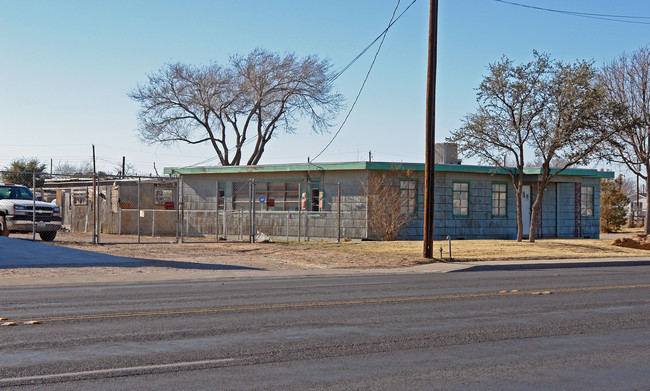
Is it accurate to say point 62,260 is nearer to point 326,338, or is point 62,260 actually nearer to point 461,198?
point 326,338

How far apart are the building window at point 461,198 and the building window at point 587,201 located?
6736 millimetres

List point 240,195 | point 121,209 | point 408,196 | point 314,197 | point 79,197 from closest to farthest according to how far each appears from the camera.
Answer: point 408,196, point 314,197, point 240,195, point 121,209, point 79,197

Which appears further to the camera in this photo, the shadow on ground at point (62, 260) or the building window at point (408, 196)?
the building window at point (408, 196)

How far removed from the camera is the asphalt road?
6402 mm

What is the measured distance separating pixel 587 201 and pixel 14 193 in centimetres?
2524

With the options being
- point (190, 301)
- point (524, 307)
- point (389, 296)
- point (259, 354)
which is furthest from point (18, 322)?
point (524, 307)

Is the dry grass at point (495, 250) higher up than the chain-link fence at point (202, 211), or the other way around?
the chain-link fence at point (202, 211)

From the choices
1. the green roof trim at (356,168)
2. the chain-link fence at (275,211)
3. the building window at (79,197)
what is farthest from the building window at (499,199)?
the building window at (79,197)

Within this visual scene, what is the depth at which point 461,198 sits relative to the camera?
100 feet

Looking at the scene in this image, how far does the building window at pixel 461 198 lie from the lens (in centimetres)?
3047

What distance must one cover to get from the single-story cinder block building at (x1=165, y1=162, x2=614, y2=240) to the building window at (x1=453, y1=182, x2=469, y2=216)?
0.14 feet

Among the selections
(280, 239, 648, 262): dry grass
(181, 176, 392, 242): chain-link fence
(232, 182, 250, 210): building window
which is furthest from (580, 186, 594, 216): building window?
(232, 182, 250, 210): building window

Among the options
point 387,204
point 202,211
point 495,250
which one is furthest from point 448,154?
point 202,211

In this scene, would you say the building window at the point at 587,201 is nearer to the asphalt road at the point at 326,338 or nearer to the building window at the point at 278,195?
the building window at the point at 278,195
